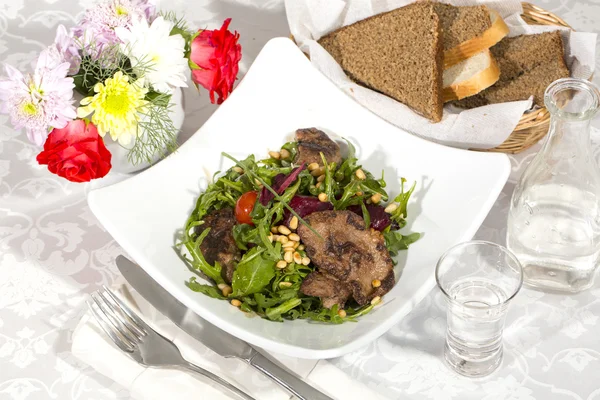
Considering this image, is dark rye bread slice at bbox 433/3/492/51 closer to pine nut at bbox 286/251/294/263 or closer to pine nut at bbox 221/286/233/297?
pine nut at bbox 286/251/294/263

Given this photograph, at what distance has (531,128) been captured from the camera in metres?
2.67

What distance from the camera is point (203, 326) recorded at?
2311 mm

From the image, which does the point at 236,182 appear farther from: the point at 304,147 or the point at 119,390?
the point at 119,390

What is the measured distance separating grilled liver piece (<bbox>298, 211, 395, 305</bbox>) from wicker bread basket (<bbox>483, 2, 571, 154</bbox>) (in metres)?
0.73

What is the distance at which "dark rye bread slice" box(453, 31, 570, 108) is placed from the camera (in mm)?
2865

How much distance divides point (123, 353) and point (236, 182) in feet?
2.03

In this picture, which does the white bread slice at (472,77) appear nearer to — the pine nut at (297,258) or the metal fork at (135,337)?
the pine nut at (297,258)

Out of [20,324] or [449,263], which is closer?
[449,263]

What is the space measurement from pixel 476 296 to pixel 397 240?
273 millimetres

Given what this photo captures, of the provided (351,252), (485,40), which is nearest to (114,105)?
(351,252)

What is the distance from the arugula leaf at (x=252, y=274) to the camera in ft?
7.31

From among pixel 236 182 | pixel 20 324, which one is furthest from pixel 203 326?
pixel 20 324

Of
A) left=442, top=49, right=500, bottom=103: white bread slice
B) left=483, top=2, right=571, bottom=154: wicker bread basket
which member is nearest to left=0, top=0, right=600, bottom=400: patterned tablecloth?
left=483, top=2, right=571, bottom=154: wicker bread basket

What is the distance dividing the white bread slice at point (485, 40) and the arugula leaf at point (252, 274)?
1176mm
